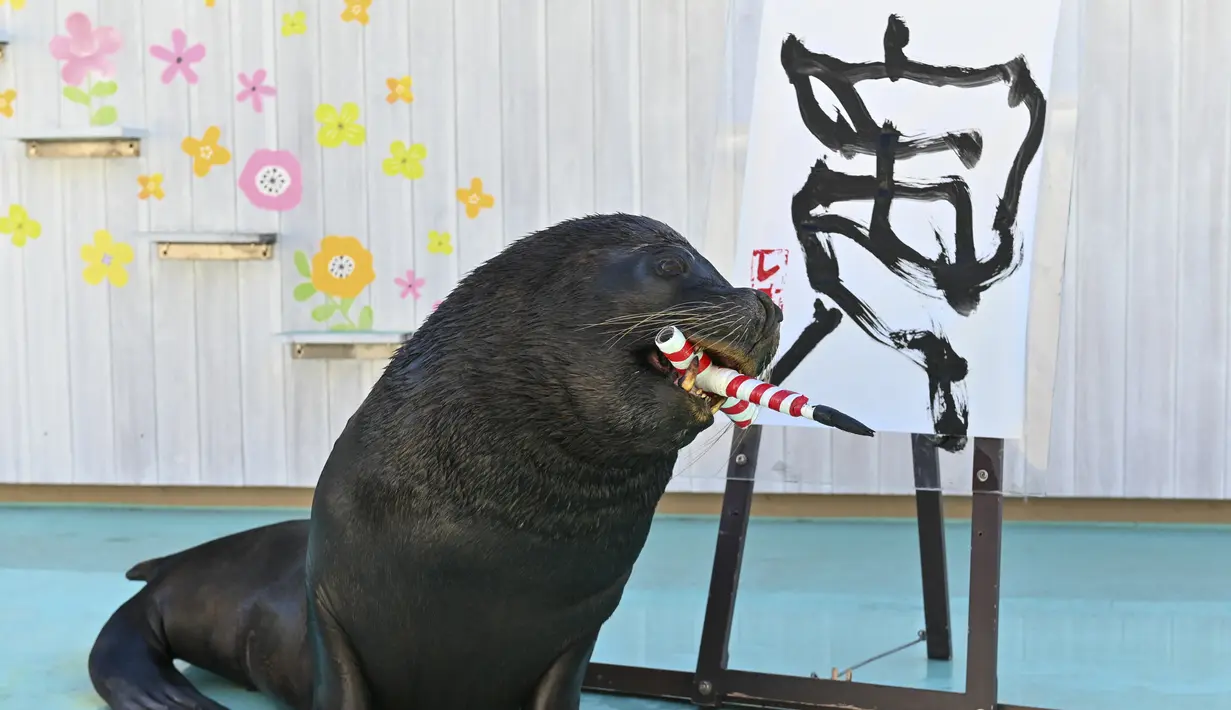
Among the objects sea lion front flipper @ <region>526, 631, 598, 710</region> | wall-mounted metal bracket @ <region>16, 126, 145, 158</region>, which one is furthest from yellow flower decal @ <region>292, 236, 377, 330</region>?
sea lion front flipper @ <region>526, 631, 598, 710</region>

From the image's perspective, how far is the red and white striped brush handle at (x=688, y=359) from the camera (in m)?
→ 1.57

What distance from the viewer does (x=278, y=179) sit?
468 centimetres

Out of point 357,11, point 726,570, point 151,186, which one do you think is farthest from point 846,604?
point 151,186

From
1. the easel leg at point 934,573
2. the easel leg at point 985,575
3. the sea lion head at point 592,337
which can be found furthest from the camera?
the easel leg at point 934,573

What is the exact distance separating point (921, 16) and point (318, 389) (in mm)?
2702

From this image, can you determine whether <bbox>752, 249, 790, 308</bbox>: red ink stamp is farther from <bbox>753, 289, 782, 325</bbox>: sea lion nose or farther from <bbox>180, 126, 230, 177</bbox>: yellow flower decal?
<bbox>180, 126, 230, 177</bbox>: yellow flower decal

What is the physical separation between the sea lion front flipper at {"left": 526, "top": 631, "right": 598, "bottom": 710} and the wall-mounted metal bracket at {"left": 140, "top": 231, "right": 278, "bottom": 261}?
3.03 m

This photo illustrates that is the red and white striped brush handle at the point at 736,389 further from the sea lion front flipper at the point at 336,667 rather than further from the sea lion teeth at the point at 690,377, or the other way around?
the sea lion front flipper at the point at 336,667

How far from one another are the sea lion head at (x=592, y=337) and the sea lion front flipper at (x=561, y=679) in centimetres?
33

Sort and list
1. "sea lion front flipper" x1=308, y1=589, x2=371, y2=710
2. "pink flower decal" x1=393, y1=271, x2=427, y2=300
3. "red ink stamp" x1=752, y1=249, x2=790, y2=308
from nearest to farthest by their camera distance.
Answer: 1. "sea lion front flipper" x1=308, y1=589, x2=371, y2=710
2. "red ink stamp" x1=752, y1=249, x2=790, y2=308
3. "pink flower decal" x1=393, y1=271, x2=427, y2=300

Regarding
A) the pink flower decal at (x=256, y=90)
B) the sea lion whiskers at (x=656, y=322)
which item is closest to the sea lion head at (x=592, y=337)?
the sea lion whiskers at (x=656, y=322)

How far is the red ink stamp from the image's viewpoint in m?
2.71

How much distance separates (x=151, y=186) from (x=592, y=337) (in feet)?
11.5

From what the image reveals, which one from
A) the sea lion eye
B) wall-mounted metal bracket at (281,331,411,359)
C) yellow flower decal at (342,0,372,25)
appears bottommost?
wall-mounted metal bracket at (281,331,411,359)
